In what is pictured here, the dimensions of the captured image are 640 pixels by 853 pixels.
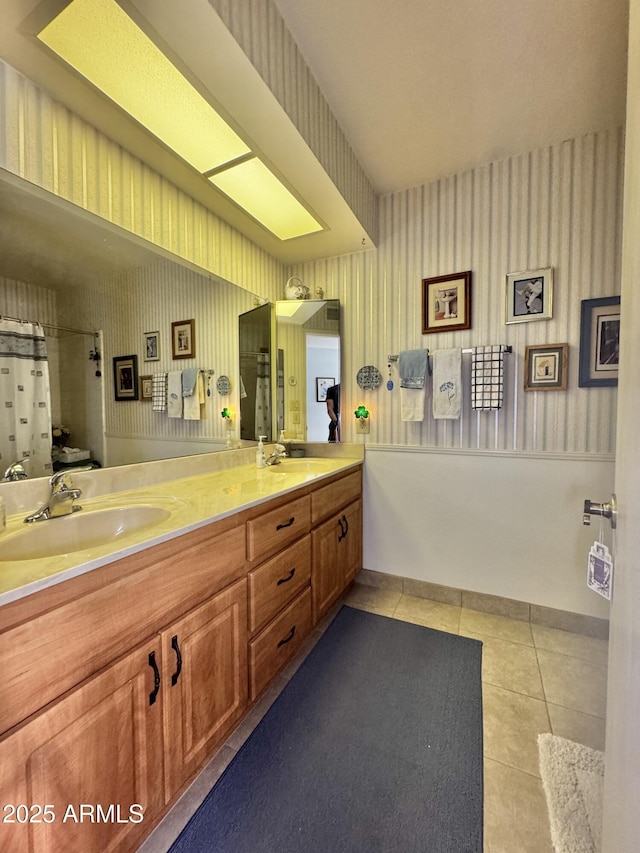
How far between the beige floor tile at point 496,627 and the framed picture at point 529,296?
1.71m

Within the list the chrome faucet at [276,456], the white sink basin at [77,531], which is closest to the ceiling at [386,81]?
the white sink basin at [77,531]

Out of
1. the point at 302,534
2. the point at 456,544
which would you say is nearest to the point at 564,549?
the point at 456,544

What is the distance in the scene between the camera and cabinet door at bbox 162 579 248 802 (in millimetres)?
891

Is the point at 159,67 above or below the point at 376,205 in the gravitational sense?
below

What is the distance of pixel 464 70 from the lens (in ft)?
4.51

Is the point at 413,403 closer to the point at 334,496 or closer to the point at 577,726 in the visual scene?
the point at 334,496

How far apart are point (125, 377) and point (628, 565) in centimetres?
167

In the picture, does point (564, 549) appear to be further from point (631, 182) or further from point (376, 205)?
point (376, 205)

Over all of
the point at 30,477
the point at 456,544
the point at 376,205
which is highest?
the point at 376,205

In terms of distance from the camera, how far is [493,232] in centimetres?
189

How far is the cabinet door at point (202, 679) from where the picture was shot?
89 cm

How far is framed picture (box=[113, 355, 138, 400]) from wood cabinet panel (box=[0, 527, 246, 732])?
804 millimetres

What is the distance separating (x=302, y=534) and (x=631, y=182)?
147 centimetres

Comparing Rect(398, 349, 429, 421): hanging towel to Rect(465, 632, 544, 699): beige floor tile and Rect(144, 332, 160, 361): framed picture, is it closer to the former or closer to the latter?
Rect(465, 632, 544, 699): beige floor tile
